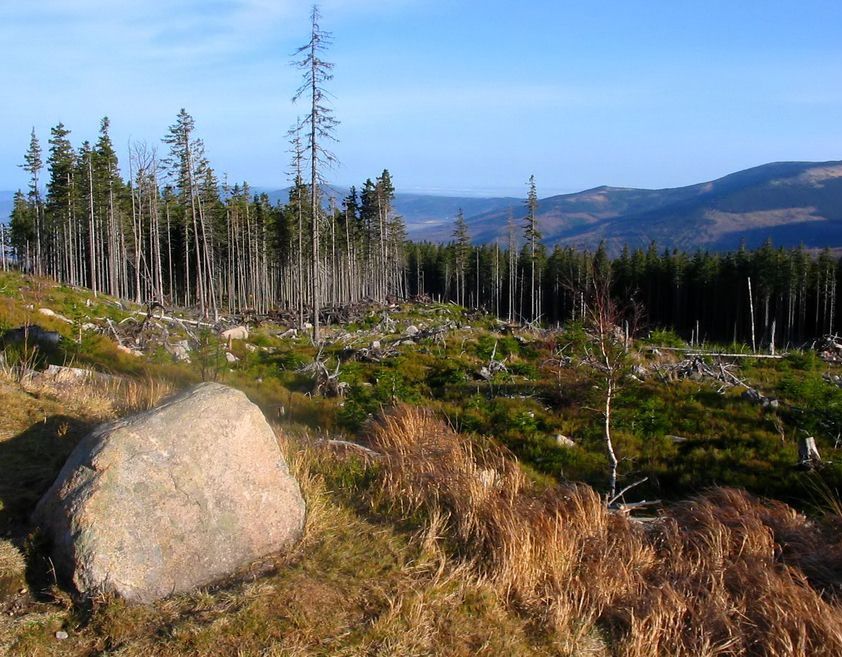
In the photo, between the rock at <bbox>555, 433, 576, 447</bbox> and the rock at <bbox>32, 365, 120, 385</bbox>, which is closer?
the rock at <bbox>32, 365, 120, 385</bbox>

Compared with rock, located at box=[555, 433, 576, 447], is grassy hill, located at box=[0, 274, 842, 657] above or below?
above

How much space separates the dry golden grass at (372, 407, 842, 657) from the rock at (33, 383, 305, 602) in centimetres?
138

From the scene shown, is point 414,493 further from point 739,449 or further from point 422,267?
point 422,267

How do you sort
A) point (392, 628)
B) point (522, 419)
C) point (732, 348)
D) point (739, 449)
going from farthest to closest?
point (732, 348), point (522, 419), point (739, 449), point (392, 628)

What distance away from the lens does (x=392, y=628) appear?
3.71 m

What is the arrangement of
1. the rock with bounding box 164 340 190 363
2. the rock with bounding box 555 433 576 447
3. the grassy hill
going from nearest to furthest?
the grassy hill, the rock with bounding box 555 433 576 447, the rock with bounding box 164 340 190 363

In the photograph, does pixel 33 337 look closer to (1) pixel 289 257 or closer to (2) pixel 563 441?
(2) pixel 563 441

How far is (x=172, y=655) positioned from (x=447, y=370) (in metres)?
13.4

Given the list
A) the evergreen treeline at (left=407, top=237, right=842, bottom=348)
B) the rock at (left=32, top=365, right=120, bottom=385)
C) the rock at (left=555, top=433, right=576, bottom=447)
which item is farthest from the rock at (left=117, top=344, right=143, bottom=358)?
the evergreen treeline at (left=407, top=237, right=842, bottom=348)

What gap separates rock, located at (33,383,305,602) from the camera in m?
3.84

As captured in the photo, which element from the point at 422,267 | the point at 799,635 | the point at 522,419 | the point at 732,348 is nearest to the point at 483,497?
the point at 799,635

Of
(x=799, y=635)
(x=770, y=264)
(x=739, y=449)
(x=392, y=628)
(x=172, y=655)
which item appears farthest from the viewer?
(x=770, y=264)

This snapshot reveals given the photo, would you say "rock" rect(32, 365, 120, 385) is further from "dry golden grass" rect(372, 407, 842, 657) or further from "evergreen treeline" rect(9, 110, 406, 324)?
"evergreen treeline" rect(9, 110, 406, 324)

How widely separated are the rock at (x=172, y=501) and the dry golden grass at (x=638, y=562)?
1.38m
